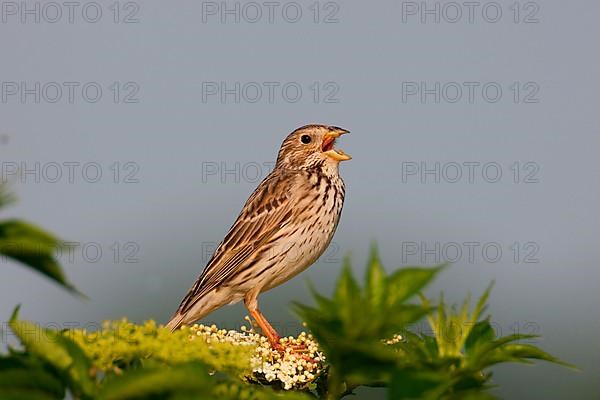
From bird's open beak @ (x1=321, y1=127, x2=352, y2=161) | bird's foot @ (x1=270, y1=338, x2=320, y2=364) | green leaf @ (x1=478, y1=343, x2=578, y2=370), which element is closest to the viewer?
green leaf @ (x1=478, y1=343, x2=578, y2=370)

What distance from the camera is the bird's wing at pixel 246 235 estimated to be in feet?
35.5

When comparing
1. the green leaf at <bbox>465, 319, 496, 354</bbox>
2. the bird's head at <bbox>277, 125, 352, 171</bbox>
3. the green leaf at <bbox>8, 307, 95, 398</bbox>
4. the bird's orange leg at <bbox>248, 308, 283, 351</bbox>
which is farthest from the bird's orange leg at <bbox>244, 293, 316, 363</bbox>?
the green leaf at <bbox>8, 307, 95, 398</bbox>

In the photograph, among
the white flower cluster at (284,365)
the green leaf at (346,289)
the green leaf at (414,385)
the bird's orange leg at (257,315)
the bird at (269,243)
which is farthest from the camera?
the bird at (269,243)

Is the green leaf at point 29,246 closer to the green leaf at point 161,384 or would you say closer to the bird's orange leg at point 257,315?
the green leaf at point 161,384

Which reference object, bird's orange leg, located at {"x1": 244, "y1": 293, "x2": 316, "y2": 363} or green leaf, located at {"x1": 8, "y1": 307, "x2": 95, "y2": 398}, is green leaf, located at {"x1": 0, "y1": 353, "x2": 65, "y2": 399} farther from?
bird's orange leg, located at {"x1": 244, "y1": 293, "x2": 316, "y2": 363}

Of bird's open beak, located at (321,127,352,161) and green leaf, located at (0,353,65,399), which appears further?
bird's open beak, located at (321,127,352,161)

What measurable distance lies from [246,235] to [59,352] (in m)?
9.00

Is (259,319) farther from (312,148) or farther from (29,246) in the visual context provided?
(29,246)

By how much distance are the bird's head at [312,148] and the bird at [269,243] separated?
0.13 m

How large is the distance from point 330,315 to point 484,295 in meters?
0.68

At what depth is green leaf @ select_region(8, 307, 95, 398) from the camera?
2.00 metres

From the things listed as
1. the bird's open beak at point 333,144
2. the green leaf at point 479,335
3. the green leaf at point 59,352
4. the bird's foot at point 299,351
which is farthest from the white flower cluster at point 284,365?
the bird's open beak at point 333,144

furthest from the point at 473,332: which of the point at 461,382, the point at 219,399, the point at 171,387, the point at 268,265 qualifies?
the point at 268,265

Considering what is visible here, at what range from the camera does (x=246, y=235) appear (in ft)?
36.5
